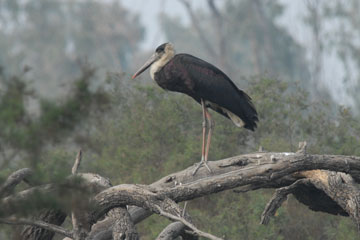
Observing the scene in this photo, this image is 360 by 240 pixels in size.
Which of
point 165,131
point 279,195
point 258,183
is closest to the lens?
point 258,183

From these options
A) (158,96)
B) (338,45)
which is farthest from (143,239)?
(338,45)

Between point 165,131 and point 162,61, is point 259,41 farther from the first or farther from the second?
point 162,61

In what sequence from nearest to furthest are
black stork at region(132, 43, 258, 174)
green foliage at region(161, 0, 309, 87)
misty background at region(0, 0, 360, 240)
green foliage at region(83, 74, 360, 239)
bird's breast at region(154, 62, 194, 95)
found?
misty background at region(0, 0, 360, 240), black stork at region(132, 43, 258, 174), bird's breast at region(154, 62, 194, 95), green foliage at region(83, 74, 360, 239), green foliage at region(161, 0, 309, 87)

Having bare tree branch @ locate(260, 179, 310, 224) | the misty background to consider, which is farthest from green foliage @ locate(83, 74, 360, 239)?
bare tree branch @ locate(260, 179, 310, 224)

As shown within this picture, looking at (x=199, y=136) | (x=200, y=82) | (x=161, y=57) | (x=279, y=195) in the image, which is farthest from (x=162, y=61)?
(x=199, y=136)

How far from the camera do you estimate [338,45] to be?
1324 inches

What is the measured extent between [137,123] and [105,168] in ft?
2.75

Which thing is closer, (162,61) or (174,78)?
(174,78)

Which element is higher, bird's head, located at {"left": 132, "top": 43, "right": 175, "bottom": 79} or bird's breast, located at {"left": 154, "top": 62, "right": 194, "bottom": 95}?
bird's head, located at {"left": 132, "top": 43, "right": 175, "bottom": 79}

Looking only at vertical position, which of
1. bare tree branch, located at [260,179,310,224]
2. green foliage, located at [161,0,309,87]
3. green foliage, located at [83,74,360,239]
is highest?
green foliage, located at [161,0,309,87]

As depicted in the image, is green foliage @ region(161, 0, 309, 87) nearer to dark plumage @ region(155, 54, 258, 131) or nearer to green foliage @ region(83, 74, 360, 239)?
green foliage @ region(83, 74, 360, 239)

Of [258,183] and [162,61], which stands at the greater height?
[162,61]

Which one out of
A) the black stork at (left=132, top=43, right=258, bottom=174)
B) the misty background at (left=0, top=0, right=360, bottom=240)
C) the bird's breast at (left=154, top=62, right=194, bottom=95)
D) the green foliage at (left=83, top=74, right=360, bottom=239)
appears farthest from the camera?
the green foliage at (left=83, top=74, right=360, bottom=239)


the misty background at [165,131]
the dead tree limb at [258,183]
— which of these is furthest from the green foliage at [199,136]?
the dead tree limb at [258,183]
